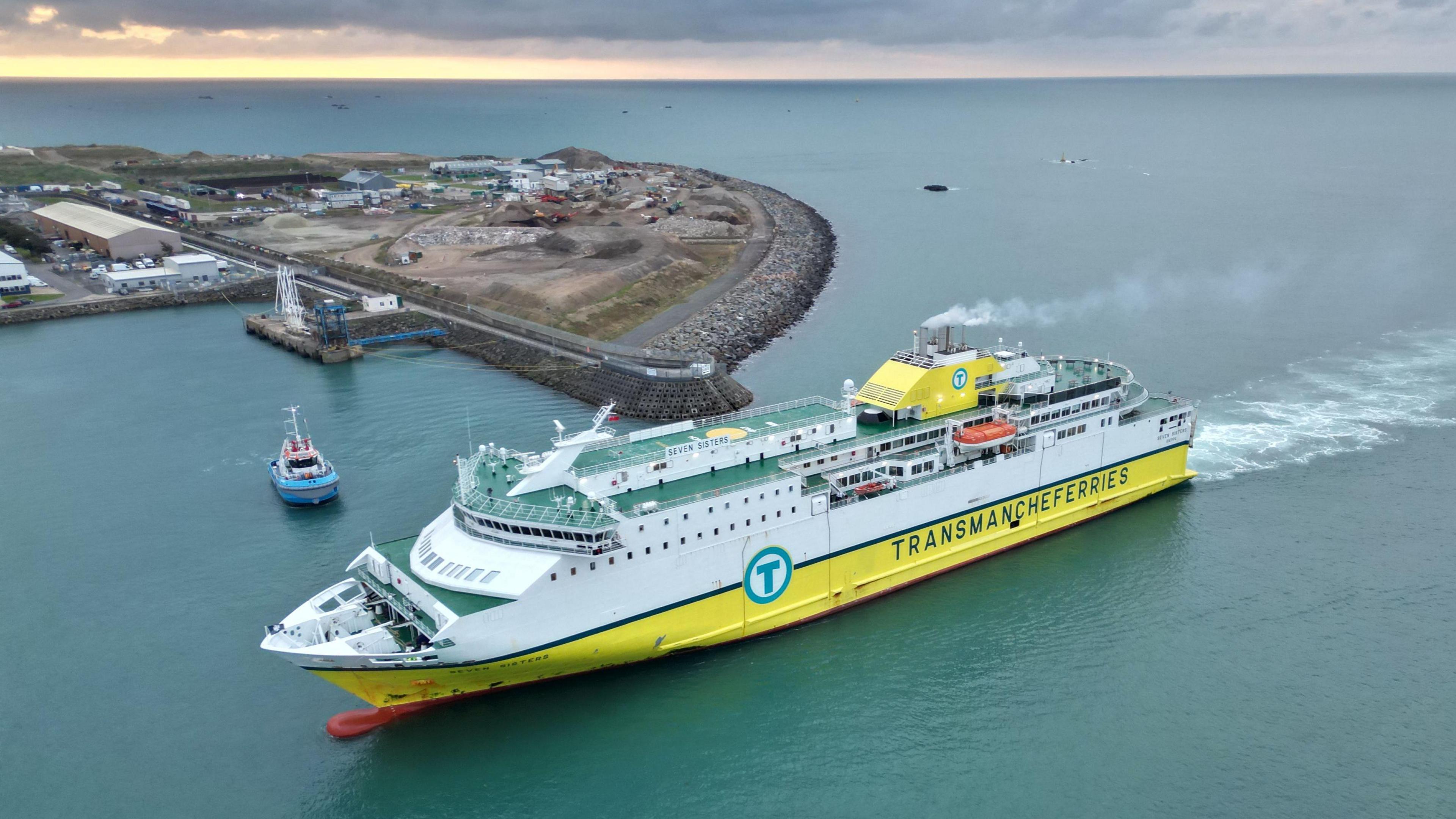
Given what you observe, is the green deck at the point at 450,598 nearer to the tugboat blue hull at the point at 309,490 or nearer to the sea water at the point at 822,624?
the sea water at the point at 822,624

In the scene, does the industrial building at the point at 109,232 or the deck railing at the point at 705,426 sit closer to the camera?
the deck railing at the point at 705,426

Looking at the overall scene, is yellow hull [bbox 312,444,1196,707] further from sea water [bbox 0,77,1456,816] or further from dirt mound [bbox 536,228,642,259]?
dirt mound [bbox 536,228,642,259]

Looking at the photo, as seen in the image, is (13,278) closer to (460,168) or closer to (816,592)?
(460,168)

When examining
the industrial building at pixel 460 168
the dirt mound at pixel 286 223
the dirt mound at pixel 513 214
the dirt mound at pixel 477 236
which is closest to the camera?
the dirt mound at pixel 477 236

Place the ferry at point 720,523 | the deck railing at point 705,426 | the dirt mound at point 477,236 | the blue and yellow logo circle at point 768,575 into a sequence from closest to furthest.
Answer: the ferry at point 720,523, the deck railing at point 705,426, the blue and yellow logo circle at point 768,575, the dirt mound at point 477,236

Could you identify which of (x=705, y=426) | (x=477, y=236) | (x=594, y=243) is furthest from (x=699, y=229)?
(x=705, y=426)

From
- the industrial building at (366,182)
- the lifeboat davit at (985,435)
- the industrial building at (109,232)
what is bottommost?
the lifeboat davit at (985,435)

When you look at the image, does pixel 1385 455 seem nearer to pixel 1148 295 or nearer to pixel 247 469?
pixel 1148 295

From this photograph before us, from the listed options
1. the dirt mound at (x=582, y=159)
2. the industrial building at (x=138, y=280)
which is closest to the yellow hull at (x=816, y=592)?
the industrial building at (x=138, y=280)
